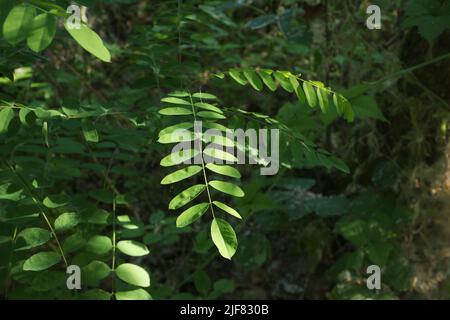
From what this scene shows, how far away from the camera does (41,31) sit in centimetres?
117

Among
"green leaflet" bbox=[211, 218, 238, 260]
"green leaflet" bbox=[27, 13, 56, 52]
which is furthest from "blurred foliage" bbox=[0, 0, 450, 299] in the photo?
"green leaflet" bbox=[211, 218, 238, 260]

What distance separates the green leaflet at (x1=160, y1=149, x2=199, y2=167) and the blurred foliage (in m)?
→ 0.32

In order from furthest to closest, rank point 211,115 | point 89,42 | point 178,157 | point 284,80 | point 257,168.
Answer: point 257,168 → point 284,80 → point 211,115 → point 178,157 → point 89,42

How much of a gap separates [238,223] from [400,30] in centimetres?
109

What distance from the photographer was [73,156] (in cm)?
275

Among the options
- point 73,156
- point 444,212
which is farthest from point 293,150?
point 73,156

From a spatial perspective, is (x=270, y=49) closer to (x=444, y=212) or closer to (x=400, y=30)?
(x=400, y=30)

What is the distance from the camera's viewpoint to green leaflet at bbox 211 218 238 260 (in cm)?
118

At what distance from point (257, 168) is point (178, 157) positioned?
1.21m

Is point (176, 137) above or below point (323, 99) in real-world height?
below

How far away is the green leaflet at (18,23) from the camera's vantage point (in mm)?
1157

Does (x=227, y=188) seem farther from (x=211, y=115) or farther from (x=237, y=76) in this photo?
(x=237, y=76)

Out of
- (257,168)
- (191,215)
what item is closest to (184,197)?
(191,215)

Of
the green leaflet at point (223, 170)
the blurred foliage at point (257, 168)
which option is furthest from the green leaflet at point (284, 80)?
the green leaflet at point (223, 170)
